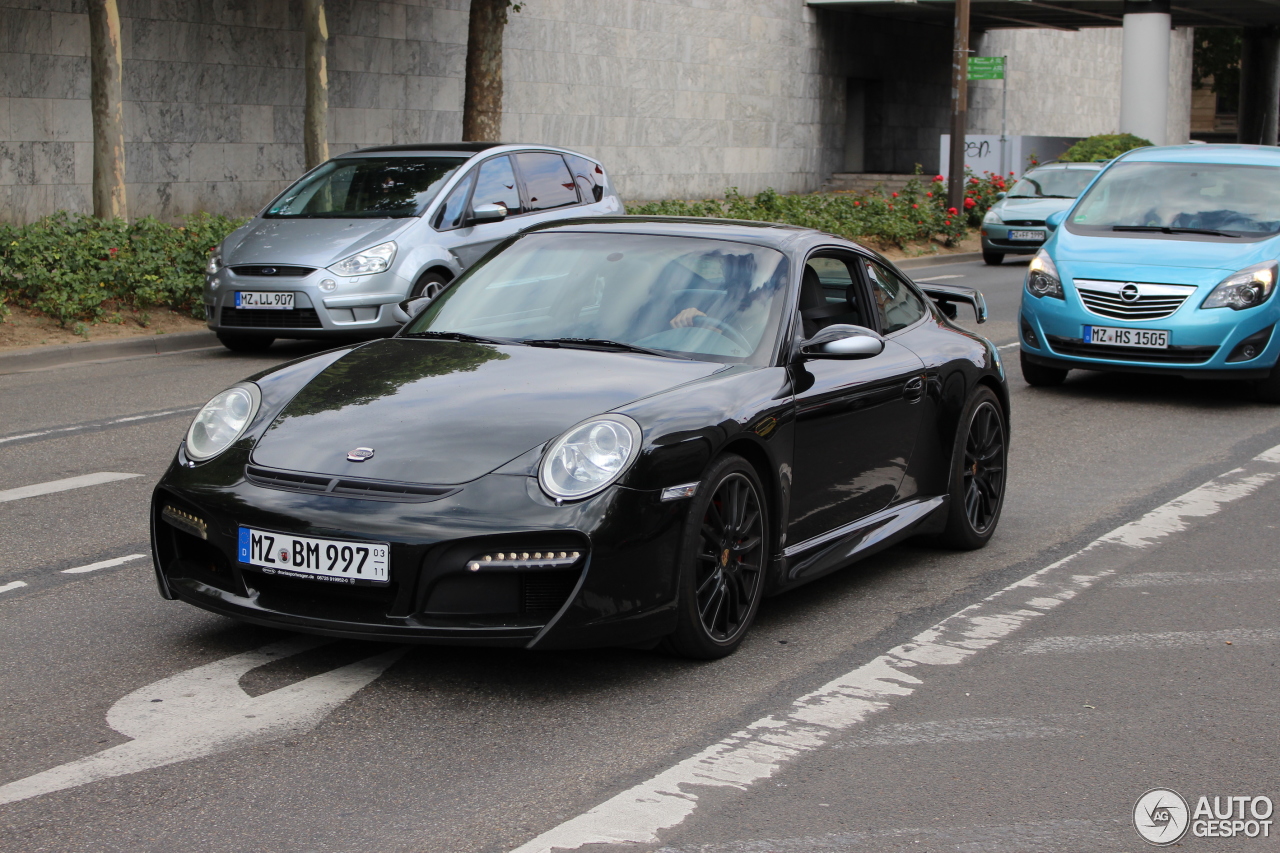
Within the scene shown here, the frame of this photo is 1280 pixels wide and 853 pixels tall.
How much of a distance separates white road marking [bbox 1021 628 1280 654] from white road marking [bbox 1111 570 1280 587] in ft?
2.16

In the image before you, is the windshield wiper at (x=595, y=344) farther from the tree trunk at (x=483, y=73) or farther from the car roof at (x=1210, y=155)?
the tree trunk at (x=483, y=73)

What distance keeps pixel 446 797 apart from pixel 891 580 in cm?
281

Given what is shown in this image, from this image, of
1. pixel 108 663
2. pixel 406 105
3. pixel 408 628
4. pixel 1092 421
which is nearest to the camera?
pixel 408 628

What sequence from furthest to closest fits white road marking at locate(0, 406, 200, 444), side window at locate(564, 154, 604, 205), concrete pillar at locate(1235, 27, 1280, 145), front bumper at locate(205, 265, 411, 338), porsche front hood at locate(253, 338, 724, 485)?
concrete pillar at locate(1235, 27, 1280, 145), side window at locate(564, 154, 604, 205), front bumper at locate(205, 265, 411, 338), white road marking at locate(0, 406, 200, 444), porsche front hood at locate(253, 338, 724, 485)

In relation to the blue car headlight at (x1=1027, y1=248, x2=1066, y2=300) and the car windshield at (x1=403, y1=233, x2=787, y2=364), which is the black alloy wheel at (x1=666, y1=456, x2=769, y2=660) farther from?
the blue car headlight at (x1=1027, y1=248, x2=1066, y2=300)

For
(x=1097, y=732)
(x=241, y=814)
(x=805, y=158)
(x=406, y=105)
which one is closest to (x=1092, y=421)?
(x=1097, y=732)

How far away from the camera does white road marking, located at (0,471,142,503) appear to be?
7320 millimetres

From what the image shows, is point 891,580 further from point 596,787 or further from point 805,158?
point 805,158

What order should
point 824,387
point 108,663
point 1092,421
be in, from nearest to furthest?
point 108,663 → point 824,387 → point 1092,421

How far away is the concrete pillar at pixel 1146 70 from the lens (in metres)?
37.9

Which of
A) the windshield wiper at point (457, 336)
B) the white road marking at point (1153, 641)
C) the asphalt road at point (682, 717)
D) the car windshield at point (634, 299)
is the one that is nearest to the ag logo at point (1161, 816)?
the asphalt road at point (682, 717)

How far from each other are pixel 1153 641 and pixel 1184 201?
7156 mm

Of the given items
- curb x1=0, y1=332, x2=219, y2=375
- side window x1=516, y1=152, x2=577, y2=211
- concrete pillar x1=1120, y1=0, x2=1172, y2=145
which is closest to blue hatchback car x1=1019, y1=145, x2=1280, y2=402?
side window x1=516, y1=152, x2=577, y2=211

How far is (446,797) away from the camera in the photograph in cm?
371
